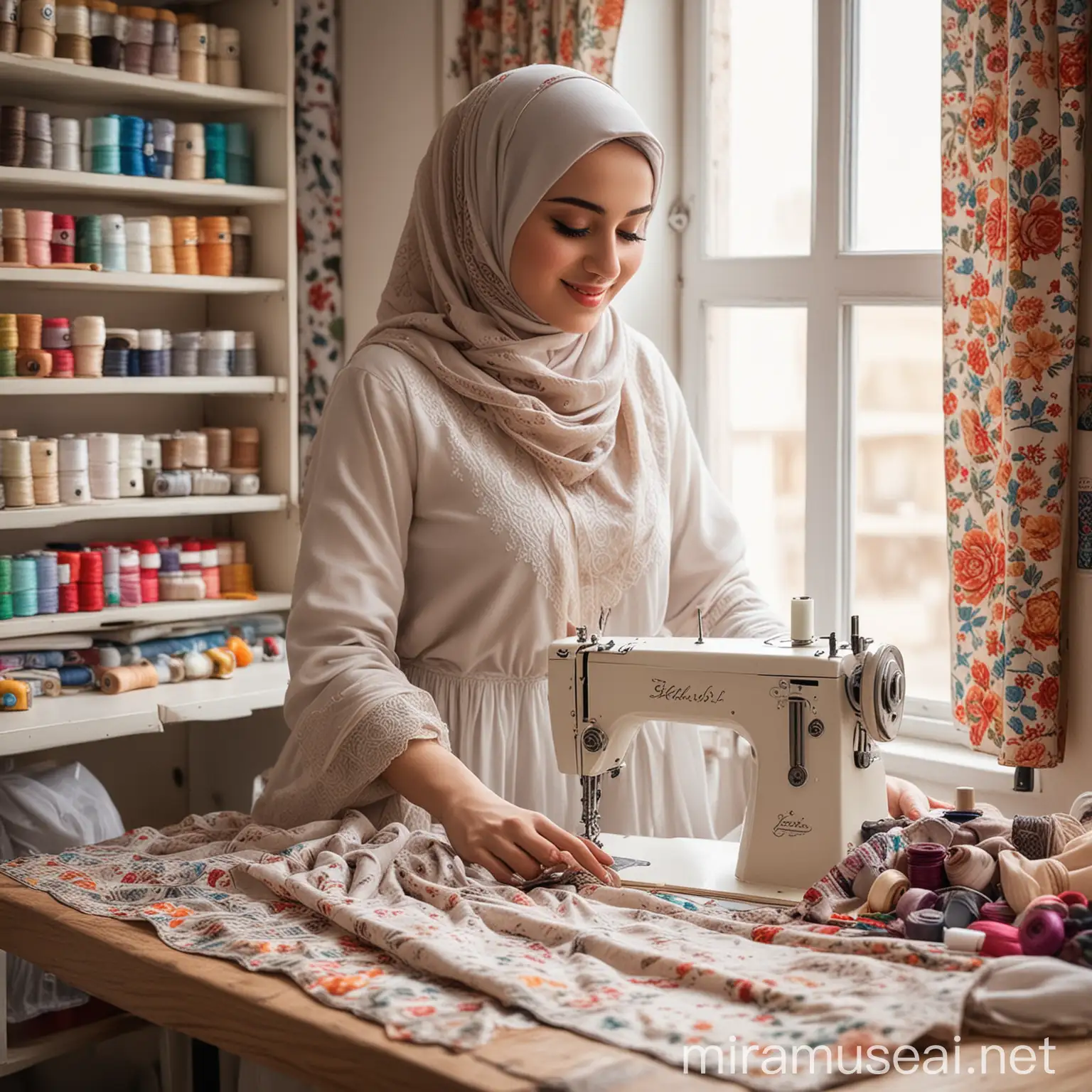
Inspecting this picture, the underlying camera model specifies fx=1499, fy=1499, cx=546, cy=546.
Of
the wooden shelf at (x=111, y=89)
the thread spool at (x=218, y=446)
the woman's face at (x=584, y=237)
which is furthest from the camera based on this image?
the thread spool at (x=218, y=446)

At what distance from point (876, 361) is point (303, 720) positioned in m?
1.47

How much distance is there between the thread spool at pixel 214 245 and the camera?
10.0 feet

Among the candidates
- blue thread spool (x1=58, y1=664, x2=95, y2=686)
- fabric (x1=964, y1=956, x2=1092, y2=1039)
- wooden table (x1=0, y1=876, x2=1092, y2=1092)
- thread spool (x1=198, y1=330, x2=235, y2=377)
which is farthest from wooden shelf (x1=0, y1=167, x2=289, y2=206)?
fabric (x1=964, y1=956, x2=1092, y2=1039)

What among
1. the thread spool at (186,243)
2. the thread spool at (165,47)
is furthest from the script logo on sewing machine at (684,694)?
the thread spool at (165,47)

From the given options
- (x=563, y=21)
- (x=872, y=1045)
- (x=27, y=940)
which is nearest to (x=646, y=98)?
(x=563, y=21)

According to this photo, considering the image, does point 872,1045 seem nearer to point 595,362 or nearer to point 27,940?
point 27,940

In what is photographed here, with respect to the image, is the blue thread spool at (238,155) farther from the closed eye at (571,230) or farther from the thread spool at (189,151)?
the closed eye at (571,230)

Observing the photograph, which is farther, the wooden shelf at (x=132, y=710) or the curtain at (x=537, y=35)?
the curtain at (x=537, y=35)

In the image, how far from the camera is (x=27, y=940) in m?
1.55

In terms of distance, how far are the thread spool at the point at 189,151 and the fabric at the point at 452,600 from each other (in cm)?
133

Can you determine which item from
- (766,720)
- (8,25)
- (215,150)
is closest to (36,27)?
(8,25)

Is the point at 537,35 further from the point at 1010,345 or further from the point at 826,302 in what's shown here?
the point at 1010,345

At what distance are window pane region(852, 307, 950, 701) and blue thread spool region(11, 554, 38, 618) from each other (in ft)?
5.08

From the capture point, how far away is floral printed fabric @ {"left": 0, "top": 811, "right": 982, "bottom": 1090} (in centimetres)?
115
